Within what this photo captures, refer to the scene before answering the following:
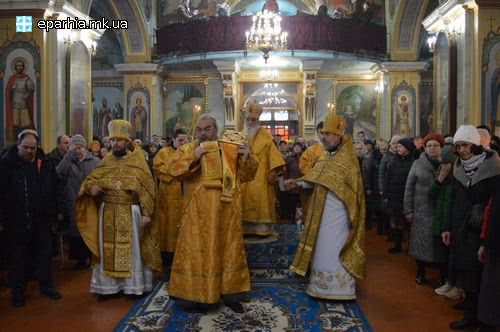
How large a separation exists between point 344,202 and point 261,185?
1506 mm

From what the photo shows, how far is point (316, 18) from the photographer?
1458 centimetres

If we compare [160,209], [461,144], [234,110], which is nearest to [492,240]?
[461,144]

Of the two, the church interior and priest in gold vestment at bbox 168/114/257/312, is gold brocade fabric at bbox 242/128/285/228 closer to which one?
the church interior

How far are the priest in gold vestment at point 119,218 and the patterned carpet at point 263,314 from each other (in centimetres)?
37

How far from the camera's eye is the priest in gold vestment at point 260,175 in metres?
6.15

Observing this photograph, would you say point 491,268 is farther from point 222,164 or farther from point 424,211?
point 222,164

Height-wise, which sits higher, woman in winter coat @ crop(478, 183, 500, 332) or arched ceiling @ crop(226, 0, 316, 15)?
arched ceiling @ crop(226, 0, 316, 15)

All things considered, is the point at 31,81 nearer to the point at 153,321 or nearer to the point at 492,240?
the point at 153,321

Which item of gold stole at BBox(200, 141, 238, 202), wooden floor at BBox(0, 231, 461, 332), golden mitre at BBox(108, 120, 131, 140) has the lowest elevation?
wooden floor at BBox(0, 231, 461, 332)

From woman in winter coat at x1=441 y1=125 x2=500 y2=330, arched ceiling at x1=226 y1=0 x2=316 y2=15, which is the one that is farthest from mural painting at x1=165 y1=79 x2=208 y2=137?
woman in winter coat at x1=441 y1=125 x2=500 y2=330

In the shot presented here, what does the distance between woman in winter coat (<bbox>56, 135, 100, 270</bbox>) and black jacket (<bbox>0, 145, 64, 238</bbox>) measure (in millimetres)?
1106

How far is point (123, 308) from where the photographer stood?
16.3 feet

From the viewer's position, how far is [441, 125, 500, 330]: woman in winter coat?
4.04m

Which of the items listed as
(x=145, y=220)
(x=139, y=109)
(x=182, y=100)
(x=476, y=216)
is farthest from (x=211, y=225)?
(x=182, y=100)
